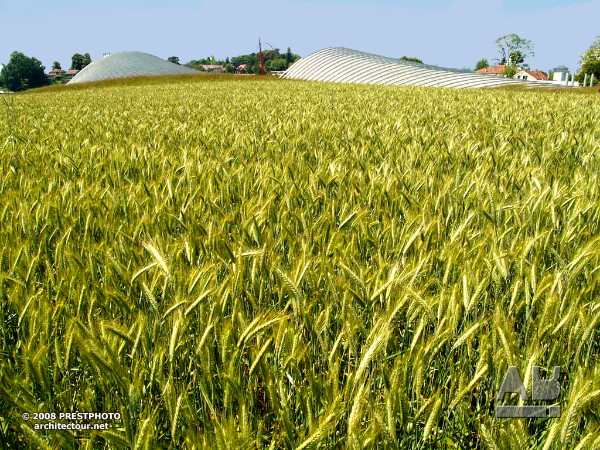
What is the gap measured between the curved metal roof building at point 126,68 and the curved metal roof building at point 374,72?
24169 mm

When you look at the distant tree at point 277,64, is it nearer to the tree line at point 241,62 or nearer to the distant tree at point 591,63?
the tree line at point 241,62

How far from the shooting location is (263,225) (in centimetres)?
192

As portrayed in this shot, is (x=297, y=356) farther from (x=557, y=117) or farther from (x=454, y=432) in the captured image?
(x=557, y=117)

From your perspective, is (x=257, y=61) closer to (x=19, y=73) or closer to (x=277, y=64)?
(x=277, y=64)

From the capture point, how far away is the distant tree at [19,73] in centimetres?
11594

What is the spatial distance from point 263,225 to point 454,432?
1095mm

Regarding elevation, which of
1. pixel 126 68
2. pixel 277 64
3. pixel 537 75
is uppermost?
pixel 277 64

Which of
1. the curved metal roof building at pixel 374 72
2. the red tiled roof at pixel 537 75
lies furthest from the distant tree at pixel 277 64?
the curved metal roof building at pixel 374 72

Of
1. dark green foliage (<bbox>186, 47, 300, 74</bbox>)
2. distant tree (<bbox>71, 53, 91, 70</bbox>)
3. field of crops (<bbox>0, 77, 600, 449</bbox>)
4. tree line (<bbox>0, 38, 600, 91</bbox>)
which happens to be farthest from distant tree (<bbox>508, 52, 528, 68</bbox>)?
distant tree (<bbox>71, 53, 91, 70</bbox>)

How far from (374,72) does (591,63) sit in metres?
40.6

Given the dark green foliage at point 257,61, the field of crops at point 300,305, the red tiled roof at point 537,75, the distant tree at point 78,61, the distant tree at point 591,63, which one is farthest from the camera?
the distant tree at point 78,61

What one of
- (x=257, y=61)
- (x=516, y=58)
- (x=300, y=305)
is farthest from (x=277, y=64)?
(x=300, y=305)

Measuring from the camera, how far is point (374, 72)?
152ft

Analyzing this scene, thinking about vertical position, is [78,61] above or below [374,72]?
above
